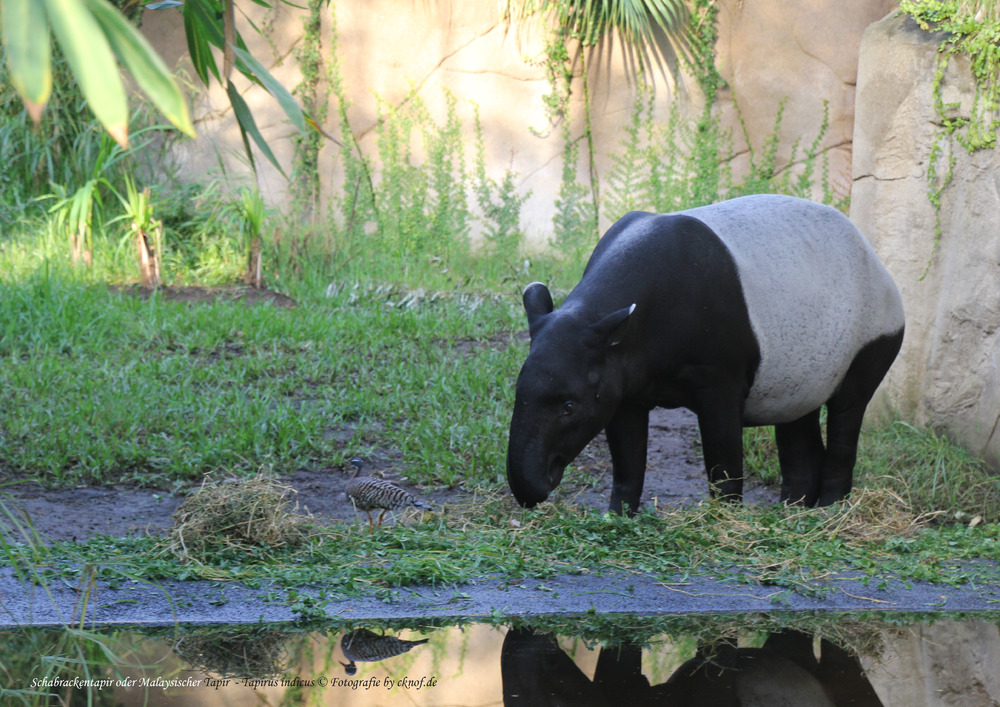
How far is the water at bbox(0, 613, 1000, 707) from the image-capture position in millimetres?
2738

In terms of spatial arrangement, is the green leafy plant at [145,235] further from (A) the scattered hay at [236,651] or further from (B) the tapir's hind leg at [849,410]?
(A) the scattered hay at [236,651]

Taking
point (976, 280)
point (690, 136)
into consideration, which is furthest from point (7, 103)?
point (976, 280)

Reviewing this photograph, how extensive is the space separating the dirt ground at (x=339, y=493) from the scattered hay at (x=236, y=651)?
3.66 feet

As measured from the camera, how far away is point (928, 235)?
6.31m

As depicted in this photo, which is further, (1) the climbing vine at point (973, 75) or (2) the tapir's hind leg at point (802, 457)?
(1) the climbing vine at point (973, 75)

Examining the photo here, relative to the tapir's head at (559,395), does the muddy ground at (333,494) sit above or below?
below

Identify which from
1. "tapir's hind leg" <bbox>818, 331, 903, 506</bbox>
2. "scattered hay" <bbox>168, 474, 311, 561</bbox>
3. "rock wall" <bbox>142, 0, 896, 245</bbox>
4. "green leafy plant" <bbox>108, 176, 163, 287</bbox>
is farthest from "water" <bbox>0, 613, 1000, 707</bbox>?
"rock wall" <bbox>142, 0, 896, 245</bbox>

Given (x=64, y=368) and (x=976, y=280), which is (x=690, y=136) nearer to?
(x=976, y=280)

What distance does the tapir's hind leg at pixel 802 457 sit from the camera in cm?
519

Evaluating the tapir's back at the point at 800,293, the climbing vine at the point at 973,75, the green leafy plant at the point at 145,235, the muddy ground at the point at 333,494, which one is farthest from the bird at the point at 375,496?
the green leafy plant at the point at 145,235

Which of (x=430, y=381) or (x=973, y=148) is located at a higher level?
(x=973, y=148)

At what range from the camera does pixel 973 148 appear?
6023 mm

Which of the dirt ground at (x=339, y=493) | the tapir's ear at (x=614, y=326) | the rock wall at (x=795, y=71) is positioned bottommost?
the dirt ground at (x=339, y=493)

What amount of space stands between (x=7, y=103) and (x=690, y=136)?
7.51m
